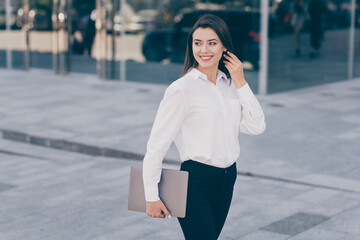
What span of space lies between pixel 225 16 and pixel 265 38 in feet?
2.99

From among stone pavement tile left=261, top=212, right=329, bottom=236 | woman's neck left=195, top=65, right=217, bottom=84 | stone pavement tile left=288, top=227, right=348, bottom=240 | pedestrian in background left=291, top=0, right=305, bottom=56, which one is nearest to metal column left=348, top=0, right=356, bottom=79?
pedestrian in background left=291, top=0, right=305, bottom=56

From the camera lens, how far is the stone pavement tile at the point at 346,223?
18.1 ft

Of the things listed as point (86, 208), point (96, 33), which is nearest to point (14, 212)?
point (86, 208)

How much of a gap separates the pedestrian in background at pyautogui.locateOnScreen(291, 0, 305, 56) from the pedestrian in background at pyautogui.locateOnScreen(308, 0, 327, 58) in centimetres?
32

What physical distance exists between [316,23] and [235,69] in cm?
1050

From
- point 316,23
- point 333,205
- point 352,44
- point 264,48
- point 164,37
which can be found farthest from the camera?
point 352,44

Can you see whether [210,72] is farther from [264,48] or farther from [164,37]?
[164,37]

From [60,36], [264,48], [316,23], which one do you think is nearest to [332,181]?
[264,48]

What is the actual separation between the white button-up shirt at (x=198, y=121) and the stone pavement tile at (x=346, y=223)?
7.51 feet

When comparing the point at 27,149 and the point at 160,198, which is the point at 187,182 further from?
the point at 27,149

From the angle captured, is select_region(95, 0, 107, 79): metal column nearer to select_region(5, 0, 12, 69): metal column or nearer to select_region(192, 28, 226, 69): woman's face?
select_region(5, 0, 12, 69): metal column

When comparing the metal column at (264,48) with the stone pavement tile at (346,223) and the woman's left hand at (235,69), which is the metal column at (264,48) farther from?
the woman's left hand at (235,69)

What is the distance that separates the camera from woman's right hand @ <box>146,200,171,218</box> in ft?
10.9

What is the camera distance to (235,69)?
137 inches
